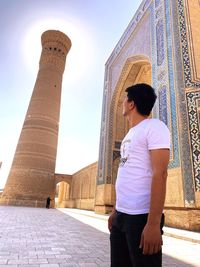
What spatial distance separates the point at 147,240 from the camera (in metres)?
0.67

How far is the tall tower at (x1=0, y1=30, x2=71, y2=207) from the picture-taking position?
1301cm

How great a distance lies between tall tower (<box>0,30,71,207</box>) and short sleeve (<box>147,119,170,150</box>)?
43.1 feet

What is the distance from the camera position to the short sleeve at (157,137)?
2.53 feet

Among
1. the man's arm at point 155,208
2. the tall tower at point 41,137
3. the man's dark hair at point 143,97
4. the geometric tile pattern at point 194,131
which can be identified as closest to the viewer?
the man's arm at point 155,208

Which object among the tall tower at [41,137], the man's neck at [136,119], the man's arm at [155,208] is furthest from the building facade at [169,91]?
the tall tower at [41,137]

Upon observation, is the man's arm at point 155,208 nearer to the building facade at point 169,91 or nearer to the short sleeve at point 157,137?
the short sleeve at point 157,137

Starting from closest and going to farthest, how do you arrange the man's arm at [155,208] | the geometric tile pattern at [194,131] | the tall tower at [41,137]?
the man's arm at [155,208]
the geometric tile pattern at [194,131]
the tall tower at [41,137]

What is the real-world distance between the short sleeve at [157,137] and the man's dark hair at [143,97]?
13 centimetres

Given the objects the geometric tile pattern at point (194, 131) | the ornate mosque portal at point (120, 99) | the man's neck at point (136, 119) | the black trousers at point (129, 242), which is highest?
the ornate mosque portal at point (120, 99)

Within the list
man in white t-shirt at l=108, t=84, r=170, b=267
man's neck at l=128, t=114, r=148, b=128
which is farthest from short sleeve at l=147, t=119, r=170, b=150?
man's neck at l=128, t=114, r=148, b=128

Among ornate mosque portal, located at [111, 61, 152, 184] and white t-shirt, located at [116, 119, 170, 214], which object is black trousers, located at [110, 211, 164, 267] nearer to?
white t-shirt, located at [116, 119, 170, 214]

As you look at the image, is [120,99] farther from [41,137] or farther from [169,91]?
[41,137]

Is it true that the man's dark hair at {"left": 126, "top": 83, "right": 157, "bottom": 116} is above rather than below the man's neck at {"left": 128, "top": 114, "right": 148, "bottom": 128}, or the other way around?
above

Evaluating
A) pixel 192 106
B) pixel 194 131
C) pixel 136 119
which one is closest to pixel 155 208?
pixel 136 119
